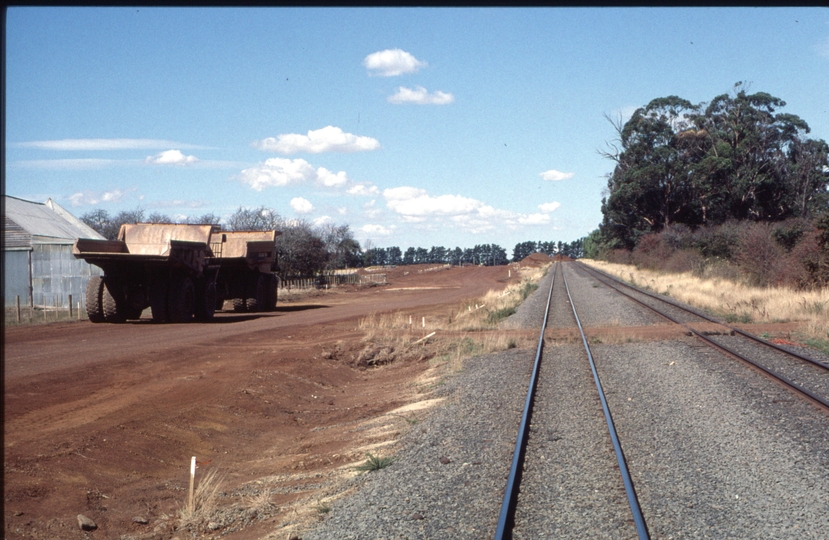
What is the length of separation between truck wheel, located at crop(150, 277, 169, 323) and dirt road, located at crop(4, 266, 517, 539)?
116 inches

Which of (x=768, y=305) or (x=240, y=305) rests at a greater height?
(x=768, y=305)

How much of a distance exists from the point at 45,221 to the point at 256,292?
21.1 meters

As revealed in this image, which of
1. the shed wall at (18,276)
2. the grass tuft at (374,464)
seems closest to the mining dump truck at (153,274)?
the shed wall at (18,276)

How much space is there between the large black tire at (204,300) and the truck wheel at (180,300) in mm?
465

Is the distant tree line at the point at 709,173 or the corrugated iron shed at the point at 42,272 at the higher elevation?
the distant tree line at the point at 709,173

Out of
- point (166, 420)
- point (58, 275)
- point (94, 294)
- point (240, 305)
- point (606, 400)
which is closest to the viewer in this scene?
point (606, 400)

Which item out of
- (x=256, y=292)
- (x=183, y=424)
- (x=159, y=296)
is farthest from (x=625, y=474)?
(x=256, y=292)

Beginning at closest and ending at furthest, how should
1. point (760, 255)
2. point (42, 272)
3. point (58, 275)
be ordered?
point (760, 255) → point (58, 275) → point (42, 272)

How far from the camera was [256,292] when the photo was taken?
30125mm

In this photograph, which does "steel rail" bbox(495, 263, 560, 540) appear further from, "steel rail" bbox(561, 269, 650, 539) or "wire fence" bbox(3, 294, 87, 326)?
"wire fence" bbox(3, 294, 87, 326)

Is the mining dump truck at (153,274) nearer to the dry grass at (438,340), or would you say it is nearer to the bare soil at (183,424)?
the bare soil at (183,424)

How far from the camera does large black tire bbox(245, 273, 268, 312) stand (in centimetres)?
3002

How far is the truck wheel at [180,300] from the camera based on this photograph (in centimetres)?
2361

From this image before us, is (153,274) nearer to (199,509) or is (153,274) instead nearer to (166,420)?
(166,420)
